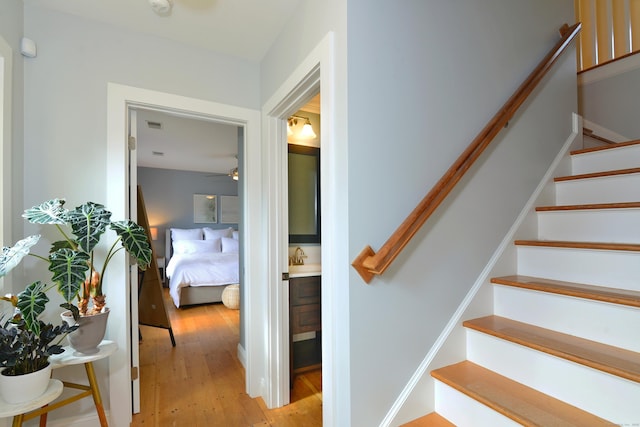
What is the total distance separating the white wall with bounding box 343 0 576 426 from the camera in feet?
4.23

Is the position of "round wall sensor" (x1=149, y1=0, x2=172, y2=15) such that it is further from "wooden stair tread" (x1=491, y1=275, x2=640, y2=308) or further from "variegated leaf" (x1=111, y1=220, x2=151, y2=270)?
"wooden stair tread" (x1=491, y1=275, x2=640, y2=308)

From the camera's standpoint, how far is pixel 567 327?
4.41 feet

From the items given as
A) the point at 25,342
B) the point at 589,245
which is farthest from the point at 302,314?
the point at 589,245

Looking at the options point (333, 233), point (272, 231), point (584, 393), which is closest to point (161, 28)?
point (272, 231)

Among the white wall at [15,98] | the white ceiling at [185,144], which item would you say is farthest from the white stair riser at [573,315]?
the white ceiling at [185,144]

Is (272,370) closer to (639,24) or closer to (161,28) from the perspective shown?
(161,28)

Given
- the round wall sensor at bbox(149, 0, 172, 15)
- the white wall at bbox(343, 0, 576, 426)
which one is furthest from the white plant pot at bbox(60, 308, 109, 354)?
the round wall sensor at bbox(149, 0, 172, 15)

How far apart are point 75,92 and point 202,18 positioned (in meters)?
0.88

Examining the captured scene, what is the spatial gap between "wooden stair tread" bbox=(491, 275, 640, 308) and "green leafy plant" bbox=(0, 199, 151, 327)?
6.63 ft

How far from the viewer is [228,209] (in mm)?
7219

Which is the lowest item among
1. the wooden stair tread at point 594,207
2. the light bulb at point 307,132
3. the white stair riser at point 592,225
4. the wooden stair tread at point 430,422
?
the wooden stair tread at point 430,422

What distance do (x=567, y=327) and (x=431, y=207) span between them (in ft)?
2.74

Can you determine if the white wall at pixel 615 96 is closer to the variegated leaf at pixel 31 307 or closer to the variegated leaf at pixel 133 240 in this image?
the variegated leaf at pixel 133 240

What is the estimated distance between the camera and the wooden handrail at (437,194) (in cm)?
121
